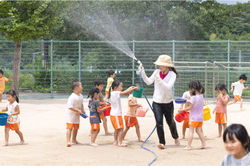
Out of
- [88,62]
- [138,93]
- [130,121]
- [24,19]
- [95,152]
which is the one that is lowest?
[95,152]

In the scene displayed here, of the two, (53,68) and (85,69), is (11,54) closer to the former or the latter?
(53,68)

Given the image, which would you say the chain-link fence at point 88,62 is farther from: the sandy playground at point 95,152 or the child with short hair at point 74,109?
the child with short hair at point 74,109

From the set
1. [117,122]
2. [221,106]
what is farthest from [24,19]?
[221,106]

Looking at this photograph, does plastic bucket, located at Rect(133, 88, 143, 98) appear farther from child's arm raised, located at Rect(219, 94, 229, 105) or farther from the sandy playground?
child's arm raised, located at Rect(219, 94, 229, 105)

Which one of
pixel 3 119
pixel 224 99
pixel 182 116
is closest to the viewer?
pixel 3 119

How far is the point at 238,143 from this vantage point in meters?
2.97

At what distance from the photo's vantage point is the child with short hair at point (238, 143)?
2.96m

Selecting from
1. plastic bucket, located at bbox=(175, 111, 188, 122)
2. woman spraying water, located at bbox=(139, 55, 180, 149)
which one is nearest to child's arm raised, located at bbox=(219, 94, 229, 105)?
plastic bucket, located at bbox=(175, 111, 188, 122)

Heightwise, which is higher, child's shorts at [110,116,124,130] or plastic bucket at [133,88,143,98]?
plastic bucket at [133,88,143,98]

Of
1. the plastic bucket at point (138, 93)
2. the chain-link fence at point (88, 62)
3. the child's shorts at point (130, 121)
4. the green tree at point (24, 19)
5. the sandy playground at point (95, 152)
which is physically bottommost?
the sandy playground at point (95, 152)

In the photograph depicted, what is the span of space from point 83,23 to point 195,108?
14747 millimetres

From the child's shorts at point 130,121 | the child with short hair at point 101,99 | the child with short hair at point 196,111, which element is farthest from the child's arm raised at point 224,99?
the child with short hair at point 101,99

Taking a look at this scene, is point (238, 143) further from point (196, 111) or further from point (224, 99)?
point (224, 99)

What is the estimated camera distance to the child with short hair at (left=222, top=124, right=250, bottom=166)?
2.96 metres
